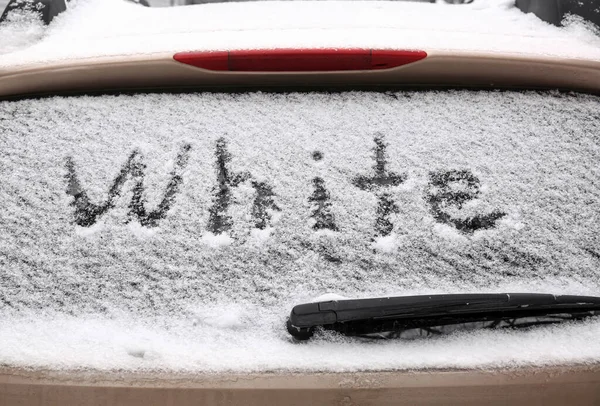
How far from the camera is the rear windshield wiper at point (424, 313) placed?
1.28 metres

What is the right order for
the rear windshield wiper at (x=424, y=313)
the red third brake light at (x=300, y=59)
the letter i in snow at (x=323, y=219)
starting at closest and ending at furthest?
the rear windshield wiper at (x=424, y=313)
the letter i in snow at (x=323, y=219)
the red third brake light at (x=300, y=59)

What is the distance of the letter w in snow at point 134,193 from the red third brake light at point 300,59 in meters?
0.26

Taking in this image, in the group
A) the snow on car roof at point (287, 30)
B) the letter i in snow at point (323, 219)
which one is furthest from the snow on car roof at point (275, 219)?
the snow on car roof at point (287, 30)

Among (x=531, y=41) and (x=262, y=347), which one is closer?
(x=262, y=347)

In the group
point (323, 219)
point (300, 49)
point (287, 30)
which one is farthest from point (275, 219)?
point (287, 30)

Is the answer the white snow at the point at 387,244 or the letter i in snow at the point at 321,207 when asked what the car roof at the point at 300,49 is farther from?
the white snow at the point at 387,244

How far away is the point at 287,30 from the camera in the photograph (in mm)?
1825

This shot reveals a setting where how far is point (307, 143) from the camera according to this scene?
5.17 feet

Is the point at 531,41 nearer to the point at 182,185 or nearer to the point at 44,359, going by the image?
the point at 182,185

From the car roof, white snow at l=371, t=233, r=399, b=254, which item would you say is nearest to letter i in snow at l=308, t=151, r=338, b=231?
white snow at l=371, t=233, r=399, b=254

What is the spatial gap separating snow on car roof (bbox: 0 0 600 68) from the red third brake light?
37 millimetres

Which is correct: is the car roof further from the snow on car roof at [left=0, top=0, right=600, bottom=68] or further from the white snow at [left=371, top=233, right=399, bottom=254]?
the white snow at [left=371, top=233, right=399, bottom=254]

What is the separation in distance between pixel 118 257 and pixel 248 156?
0.42 meters

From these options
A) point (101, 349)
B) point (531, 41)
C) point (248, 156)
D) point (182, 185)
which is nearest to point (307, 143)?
point (248, 156)
